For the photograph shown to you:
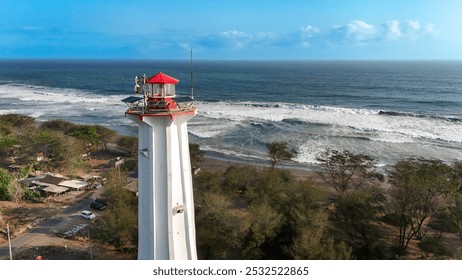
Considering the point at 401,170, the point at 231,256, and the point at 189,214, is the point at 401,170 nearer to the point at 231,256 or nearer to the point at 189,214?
the point at 231,256

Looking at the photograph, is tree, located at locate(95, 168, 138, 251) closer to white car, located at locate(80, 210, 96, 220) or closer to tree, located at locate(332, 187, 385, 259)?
white car, located at locate(80, 210, 96, 220)

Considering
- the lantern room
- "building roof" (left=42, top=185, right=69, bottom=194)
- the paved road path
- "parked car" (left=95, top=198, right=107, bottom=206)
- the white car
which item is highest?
the lantern room

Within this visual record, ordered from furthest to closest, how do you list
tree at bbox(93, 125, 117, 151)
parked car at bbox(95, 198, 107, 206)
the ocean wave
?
the ocean wave
tree at bbox(93, 125, 117, 151)
parked car at bbox(95, 198, 107, 206)

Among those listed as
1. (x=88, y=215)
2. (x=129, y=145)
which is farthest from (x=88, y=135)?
(x=88, y=215)

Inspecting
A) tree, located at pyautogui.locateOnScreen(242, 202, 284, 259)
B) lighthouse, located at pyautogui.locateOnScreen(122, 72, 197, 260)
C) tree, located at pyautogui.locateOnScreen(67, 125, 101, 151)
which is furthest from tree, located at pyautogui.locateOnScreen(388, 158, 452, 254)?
tree, located at pyautogui.locateOnScreen(67, 125, 101, 151)

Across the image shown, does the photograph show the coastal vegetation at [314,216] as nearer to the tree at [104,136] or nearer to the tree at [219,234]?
the tree at [219,234]

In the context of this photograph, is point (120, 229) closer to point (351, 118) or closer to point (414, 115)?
point (351, 118)

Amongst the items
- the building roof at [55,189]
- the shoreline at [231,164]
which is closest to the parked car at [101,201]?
the building roof at [55,189]

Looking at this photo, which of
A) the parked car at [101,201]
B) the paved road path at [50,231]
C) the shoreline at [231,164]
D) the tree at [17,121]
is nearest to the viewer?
the paved road path at [50,231]
